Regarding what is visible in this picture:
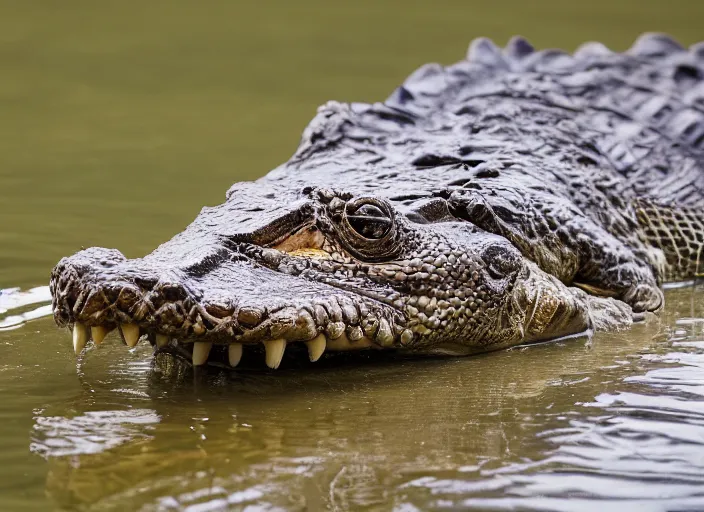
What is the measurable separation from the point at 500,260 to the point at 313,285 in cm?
87

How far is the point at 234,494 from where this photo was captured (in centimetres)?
299

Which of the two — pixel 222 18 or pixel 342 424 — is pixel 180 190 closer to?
pixel 342 424

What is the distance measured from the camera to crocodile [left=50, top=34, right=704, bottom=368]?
3791mm

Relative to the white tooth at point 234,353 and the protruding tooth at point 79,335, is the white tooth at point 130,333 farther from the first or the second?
the white tooth at point 234,353

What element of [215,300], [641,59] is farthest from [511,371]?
[641,59]

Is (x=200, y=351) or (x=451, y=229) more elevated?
(x=451, y=229)

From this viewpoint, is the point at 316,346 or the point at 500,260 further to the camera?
the point at 500,260

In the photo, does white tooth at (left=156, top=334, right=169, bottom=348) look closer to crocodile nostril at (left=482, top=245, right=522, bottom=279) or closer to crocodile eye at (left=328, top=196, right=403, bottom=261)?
crocodile eye at (left=328, top=196, right=403, bottom=261)

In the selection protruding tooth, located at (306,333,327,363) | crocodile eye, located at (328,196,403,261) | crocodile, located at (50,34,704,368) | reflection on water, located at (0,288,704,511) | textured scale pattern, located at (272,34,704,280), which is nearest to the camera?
reflection on water, located at (0,288,704,511)

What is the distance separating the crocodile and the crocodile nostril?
0.04ft

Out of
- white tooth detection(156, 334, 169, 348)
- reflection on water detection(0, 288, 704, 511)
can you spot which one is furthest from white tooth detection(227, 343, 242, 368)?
white tooth detection(156, 334, 169, 348)

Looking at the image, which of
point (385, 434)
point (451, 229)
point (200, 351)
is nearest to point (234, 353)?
point (200, 351)

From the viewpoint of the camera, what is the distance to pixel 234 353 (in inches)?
153

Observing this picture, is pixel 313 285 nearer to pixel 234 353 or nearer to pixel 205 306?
pixel 234 353
